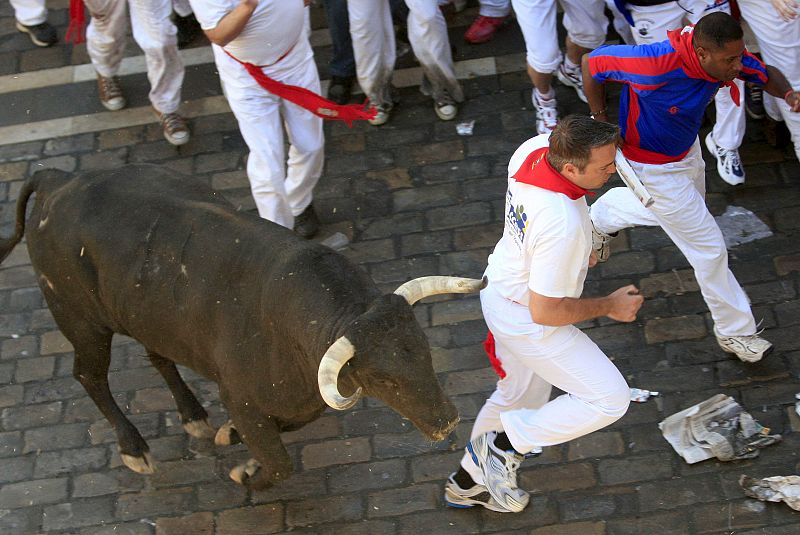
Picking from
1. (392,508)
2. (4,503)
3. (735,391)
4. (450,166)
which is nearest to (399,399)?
(392,508)

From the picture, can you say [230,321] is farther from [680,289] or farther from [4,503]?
[680,289]

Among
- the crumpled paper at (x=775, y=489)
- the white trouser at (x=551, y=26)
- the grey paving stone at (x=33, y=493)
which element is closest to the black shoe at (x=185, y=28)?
the white trouser at (x=551, y=26)

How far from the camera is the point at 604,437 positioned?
6.30 meters

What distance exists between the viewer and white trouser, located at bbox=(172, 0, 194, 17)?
31.1 feet

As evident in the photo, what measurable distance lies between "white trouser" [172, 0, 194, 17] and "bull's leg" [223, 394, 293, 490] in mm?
4915

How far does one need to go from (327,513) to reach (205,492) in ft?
2.59

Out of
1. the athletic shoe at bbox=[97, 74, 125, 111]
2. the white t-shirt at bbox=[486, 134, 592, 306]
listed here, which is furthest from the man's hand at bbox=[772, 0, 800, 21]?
the athletic shoe at bbox=[97, 74, 125, 111]

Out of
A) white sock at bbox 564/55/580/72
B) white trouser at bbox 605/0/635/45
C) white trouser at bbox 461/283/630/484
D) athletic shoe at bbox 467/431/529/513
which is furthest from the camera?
white sock at bbox 564/55/580/72

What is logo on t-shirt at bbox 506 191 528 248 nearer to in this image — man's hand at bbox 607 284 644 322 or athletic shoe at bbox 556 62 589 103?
man's hand at bbox 607 284 644 322

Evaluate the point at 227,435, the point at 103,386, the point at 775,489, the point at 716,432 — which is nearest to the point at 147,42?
the point at 103,386

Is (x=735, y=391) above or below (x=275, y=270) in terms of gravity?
below

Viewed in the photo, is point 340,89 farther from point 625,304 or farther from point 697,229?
point 625,304

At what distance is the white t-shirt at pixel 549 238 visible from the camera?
4828mm

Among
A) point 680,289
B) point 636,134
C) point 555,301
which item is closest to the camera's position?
point 555,301
